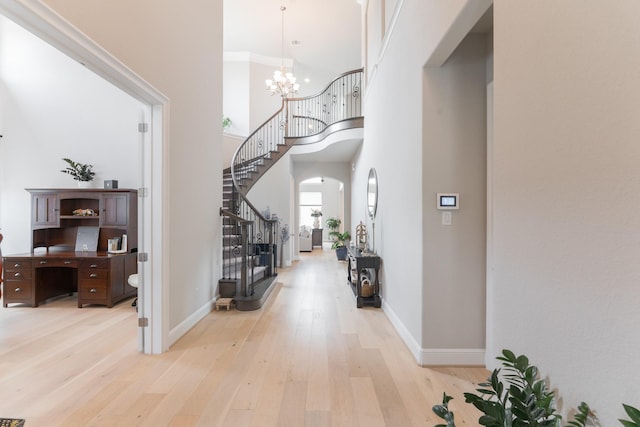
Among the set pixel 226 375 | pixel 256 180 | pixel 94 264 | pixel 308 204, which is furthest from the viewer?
pixel 308 204

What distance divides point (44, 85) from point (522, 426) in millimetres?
7158

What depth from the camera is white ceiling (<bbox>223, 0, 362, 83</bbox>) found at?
6.89 metres

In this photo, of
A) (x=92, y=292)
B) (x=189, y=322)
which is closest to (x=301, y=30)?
(x=92, y=292)

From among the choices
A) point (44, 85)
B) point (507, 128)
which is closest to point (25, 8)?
point (507, 128)

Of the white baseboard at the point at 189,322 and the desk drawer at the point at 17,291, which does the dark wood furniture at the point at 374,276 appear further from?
the desk drawer at the point at 17,291

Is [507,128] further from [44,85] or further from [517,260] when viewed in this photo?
[44,85]

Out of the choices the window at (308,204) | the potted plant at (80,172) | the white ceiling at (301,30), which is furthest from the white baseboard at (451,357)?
the window at (308,204)

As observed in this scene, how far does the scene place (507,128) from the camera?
138cm

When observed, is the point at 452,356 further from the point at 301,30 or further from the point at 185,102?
the point at 301,30

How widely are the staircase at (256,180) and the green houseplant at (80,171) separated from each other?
224cm

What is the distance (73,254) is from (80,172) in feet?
4.34

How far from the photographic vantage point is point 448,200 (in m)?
2.59

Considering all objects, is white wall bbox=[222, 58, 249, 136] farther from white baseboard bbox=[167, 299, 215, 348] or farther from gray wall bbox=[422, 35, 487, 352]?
gray wall bbox=[422, 35, 487, 352]

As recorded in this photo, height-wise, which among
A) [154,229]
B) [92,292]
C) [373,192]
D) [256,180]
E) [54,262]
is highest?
[256,180]
